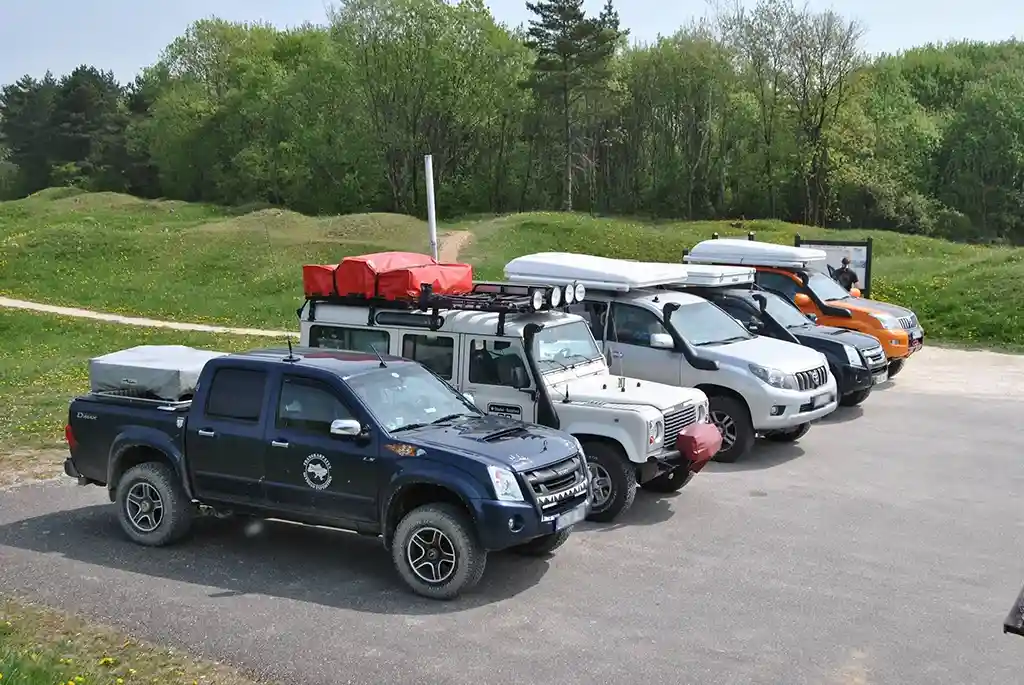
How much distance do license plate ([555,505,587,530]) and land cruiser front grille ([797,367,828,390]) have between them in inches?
210

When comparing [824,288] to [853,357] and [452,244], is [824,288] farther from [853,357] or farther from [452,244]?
[452,244]

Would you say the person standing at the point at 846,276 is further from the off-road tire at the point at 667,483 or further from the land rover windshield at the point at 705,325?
the off-road tire at the point at 667,483

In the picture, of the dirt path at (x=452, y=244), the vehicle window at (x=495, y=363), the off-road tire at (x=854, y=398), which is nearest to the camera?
the vehicle window at (x=495, y=363)

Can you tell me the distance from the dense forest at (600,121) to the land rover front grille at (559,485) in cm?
4895

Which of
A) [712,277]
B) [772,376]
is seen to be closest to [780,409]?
[772,376]

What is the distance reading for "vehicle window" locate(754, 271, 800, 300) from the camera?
1825cm

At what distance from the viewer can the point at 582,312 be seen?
1302cm

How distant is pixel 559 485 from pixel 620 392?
2.44 metres

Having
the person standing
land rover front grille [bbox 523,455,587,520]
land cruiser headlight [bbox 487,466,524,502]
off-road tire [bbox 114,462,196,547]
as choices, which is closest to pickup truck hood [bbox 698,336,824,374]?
land rover front grille [bbox 523,455,587,520]

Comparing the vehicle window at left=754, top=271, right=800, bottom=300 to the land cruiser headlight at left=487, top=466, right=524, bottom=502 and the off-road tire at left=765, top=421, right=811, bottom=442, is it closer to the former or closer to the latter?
the off-road tire at left=765, top=421, right=811, bottom=442

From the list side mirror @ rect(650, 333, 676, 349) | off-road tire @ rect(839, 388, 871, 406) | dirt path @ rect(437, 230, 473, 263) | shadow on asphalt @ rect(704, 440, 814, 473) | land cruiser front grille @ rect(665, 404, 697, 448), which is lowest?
shadow on asphalt @ rect(704, 440, 814, 473)

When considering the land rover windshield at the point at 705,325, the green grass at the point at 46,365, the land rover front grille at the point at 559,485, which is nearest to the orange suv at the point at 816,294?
the land rover windshield at the point at 705,325

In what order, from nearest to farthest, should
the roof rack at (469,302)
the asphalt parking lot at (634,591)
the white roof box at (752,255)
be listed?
the asphalt parking lot at (634,591), the roof rack at (469,302), the white roof box at (752,255)

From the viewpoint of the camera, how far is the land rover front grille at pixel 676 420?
976 centimetres
